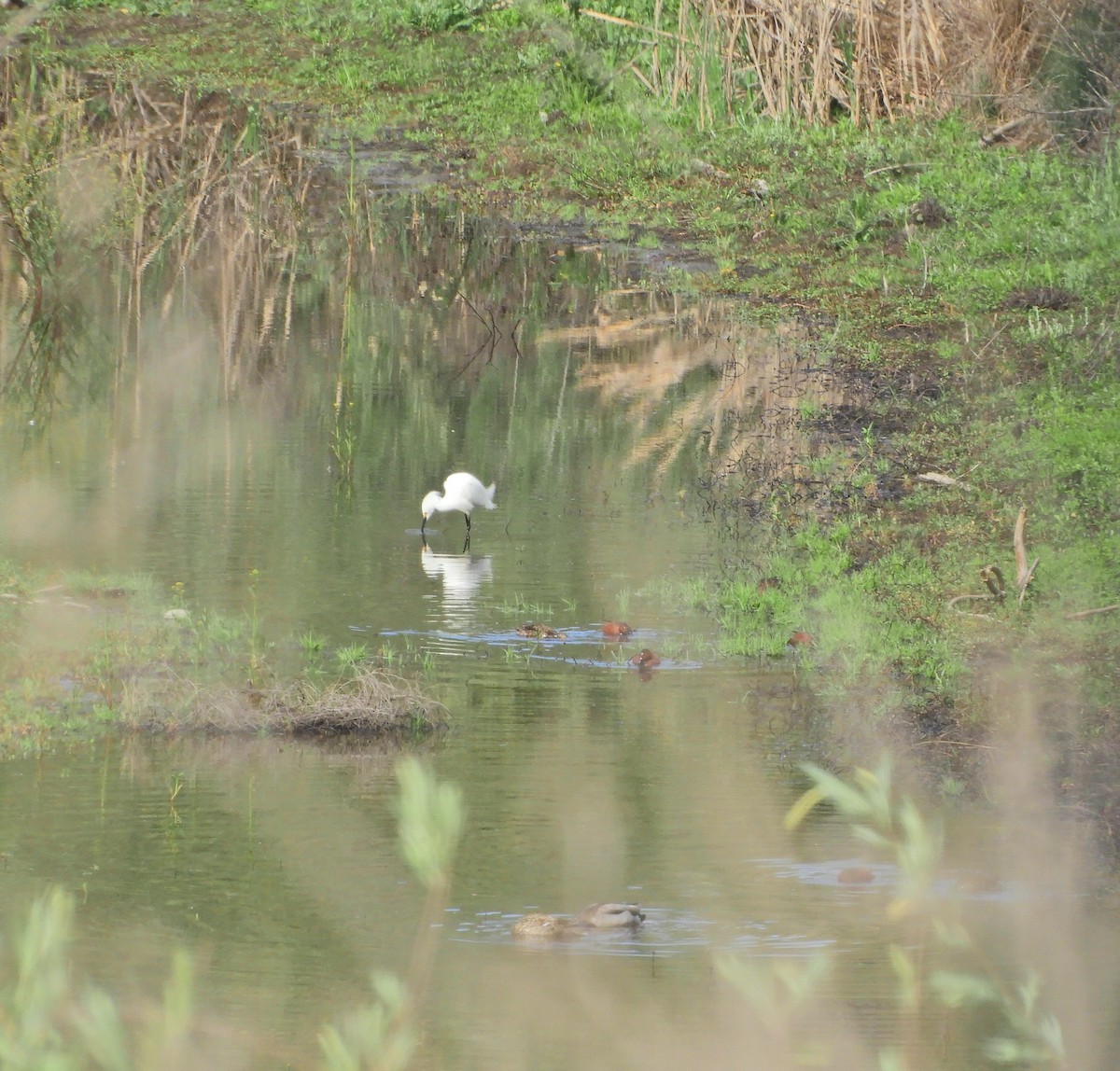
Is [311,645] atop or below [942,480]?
below

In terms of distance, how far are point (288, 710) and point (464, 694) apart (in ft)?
2.40

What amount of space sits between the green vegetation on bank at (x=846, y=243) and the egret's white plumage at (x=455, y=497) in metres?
1.33

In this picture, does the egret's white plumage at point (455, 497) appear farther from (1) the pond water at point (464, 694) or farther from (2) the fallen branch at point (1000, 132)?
(2) the fallen branch at point (1000, 132)

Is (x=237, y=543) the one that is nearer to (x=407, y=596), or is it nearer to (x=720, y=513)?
(x=407, y=596)

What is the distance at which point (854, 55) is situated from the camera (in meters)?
19.6

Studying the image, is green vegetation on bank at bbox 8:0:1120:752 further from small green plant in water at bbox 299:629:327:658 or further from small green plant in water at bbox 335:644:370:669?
small green plant in water at bbox 299:629:327:658

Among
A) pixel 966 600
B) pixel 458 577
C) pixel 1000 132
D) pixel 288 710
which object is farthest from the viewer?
pixel 1000 132

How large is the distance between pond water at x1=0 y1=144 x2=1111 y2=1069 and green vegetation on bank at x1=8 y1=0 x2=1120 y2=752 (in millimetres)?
499

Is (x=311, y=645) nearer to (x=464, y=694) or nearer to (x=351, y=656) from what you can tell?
(x=351, y=656)

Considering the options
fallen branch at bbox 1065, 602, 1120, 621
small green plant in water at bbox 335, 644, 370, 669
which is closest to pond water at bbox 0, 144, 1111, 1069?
small green plant in water at bbox 335, 644, 370, 669

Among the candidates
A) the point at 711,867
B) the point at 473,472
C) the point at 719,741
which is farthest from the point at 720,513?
the point at 711,867

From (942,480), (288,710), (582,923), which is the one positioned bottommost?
(582,923)

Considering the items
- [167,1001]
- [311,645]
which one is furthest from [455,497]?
[167,1001]

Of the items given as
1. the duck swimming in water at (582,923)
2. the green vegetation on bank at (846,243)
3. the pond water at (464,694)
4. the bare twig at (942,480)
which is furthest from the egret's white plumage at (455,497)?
the duck swimming in water at (582,923)
